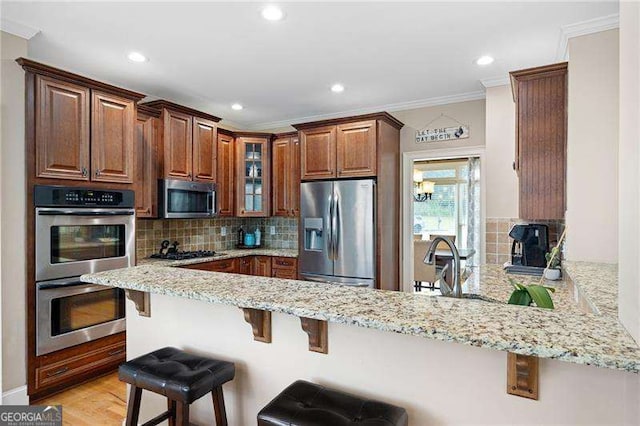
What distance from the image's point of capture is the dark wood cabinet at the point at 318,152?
4184mm

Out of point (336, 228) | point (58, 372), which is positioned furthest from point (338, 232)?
point (58, 372)

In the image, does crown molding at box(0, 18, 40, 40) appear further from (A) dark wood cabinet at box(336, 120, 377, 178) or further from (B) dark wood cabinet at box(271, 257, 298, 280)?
(B) dark wood cabinet at box(271, 257, 298, 280)

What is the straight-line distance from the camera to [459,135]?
404 cm

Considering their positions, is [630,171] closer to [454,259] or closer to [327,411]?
[454,259]

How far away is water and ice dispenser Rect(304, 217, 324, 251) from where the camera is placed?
4.20m

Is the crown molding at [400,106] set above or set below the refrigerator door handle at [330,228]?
above

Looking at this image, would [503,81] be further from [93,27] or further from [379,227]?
[93,27]

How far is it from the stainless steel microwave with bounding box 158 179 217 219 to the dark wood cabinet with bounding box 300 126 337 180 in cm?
113

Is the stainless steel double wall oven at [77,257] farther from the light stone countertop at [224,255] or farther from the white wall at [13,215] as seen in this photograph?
the light stone countertop at [224,255]

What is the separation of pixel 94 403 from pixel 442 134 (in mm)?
4018

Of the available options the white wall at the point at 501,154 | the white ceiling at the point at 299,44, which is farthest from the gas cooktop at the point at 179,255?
the white wall at the point at 501,154

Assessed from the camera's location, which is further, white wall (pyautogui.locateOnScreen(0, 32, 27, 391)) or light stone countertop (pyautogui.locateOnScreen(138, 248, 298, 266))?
light stone countertop (pyautogui.locateOnScreen(138, 248, 298, 266))

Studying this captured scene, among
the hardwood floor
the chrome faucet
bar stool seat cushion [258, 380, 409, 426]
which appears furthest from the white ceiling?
the hardwood floor

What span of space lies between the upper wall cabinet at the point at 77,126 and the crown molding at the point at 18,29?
0.65 ft
